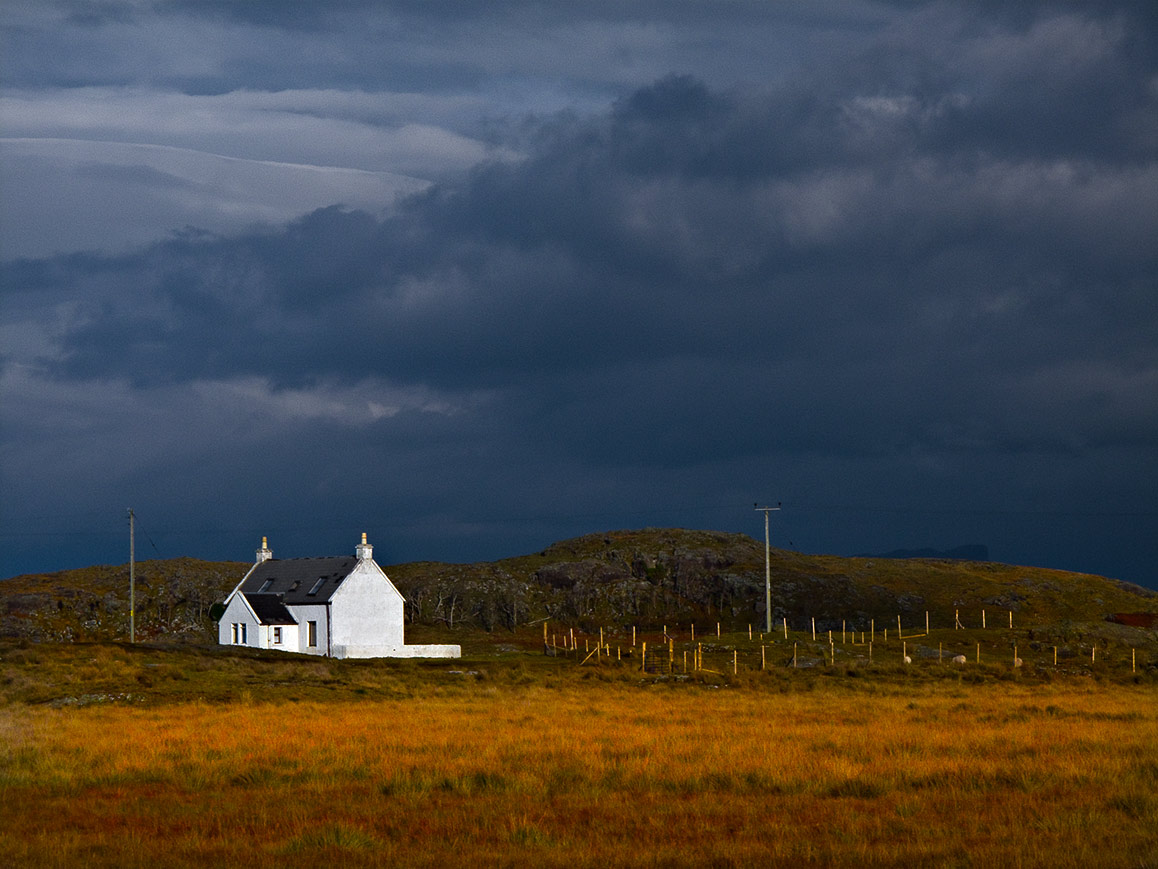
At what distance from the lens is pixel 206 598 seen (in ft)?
441

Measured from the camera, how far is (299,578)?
276ft

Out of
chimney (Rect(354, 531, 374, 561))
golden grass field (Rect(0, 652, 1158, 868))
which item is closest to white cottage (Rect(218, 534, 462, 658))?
chimney (Rect(354, 531, 374, 561))

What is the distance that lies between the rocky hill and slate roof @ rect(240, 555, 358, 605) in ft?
82.0

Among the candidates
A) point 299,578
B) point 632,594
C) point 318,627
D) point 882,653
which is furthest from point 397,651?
point 632,594

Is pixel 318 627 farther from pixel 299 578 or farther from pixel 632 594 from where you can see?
pixel 632 594

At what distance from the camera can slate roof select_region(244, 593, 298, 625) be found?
7812 cm

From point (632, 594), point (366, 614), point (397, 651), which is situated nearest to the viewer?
point (397, 651)

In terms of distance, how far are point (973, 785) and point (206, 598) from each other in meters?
122

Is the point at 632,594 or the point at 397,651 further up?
the point at 632,594

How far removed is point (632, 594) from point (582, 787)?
11781cm

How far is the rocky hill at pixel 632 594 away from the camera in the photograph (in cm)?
12469

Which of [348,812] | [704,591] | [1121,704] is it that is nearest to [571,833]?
[348,812]

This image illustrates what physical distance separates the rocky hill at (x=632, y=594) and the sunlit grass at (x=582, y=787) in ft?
266

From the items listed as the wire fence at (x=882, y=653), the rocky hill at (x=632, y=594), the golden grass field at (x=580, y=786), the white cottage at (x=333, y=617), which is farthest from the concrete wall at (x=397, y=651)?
the rocky hill at (x=632, y=594)
